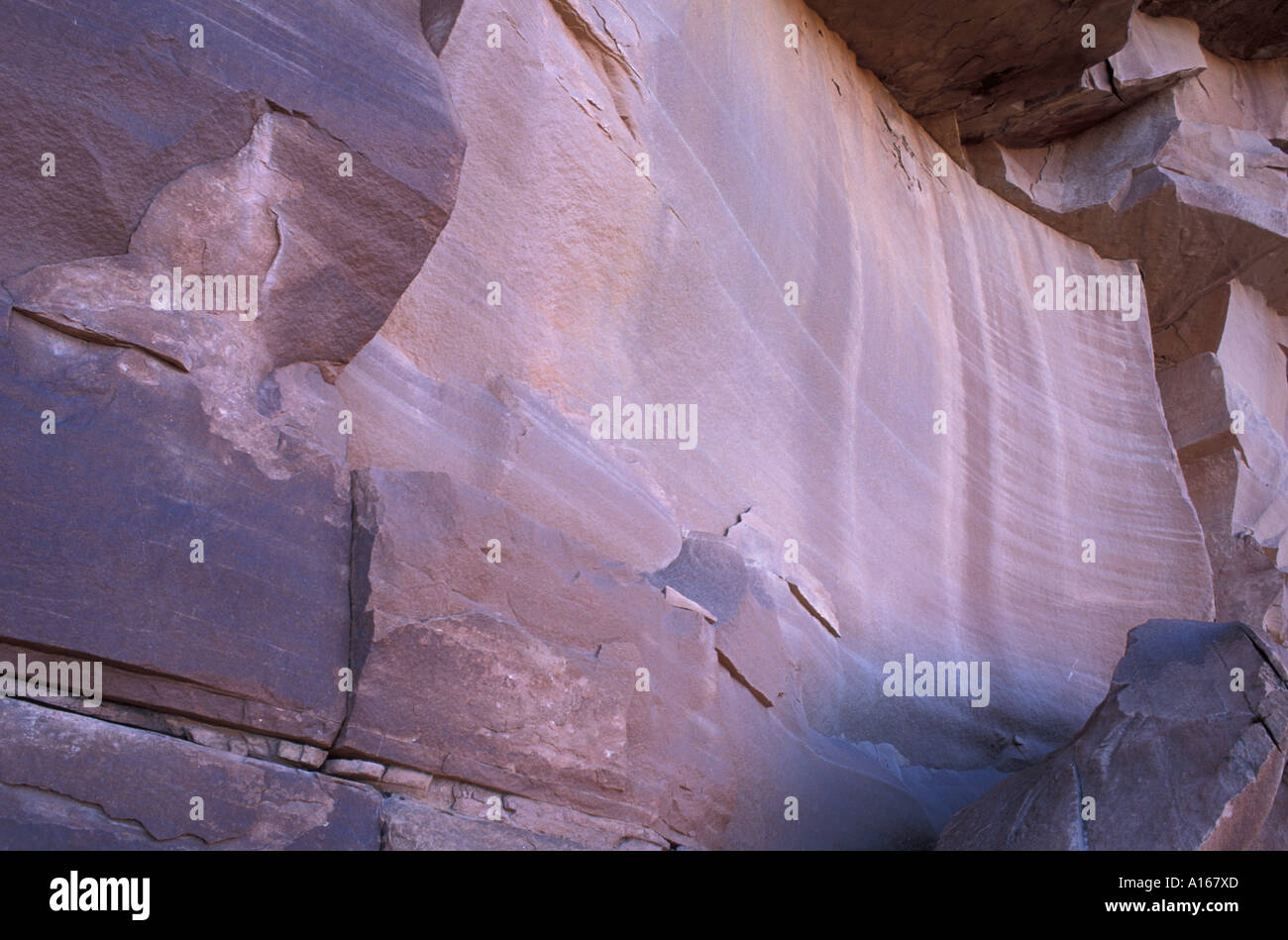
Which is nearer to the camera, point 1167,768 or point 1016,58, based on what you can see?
point 1167,768

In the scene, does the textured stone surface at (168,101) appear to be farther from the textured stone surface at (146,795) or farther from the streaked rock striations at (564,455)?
the textured stone surface at (146,795)

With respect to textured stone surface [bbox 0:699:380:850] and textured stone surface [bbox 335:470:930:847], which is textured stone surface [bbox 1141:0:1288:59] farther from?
textured stone surface [bbox 0:699:380:850]

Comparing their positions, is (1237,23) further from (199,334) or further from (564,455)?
(199,334)

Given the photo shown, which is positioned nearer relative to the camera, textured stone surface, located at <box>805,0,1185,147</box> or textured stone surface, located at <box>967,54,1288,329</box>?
textured stone surface, located at <box>805,0,1185,147</box>

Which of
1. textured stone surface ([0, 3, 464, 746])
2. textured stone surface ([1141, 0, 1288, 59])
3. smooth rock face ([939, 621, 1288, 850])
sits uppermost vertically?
textured stone surface ([1141, 0, 1288, 59])

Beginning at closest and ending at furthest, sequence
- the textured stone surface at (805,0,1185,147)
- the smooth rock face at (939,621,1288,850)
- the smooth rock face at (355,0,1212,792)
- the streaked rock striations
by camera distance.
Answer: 1. the streaked rock striations
2. the smooth rock face at (939,621,1288,850)
3. the smooth rock face at (355,0,1212,792)
4. the textured stone surface at (805,0,1185,147)

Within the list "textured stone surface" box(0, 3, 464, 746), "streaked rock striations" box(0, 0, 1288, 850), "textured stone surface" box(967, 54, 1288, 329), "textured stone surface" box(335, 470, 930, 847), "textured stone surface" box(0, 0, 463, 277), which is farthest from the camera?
"textured stone surface" box(967, 54, 1288, 329)

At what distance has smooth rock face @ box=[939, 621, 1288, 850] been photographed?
4141mm

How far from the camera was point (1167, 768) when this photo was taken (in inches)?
169

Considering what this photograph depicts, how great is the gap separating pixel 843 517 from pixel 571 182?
2383 mm

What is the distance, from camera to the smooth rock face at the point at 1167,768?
4141mm

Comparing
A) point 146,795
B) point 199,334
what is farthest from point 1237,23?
point 146,795

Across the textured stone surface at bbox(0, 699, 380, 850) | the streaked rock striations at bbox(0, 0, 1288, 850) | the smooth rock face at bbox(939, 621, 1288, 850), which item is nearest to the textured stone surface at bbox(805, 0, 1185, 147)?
the streaked rock striations at bbox(0, 0, 1288, 850)

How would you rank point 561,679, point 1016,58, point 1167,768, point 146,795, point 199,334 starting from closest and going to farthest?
point 146,795
point 199,334
point 561,679
point 1167,768
point 1016,58
